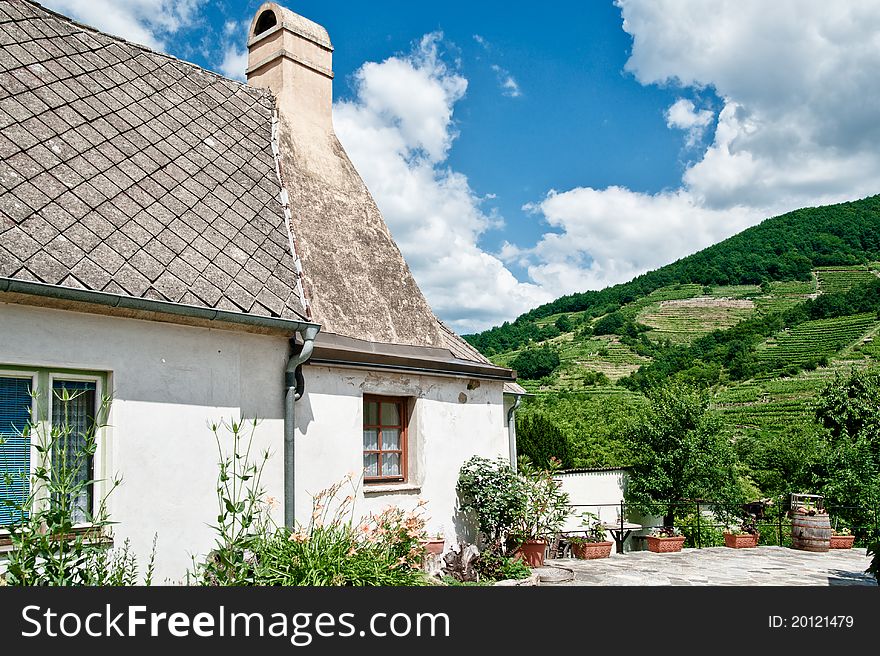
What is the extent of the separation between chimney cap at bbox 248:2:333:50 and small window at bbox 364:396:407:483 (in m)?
5.59

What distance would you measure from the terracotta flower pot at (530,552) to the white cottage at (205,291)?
3.89ft

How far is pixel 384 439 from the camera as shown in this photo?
9.31 metres

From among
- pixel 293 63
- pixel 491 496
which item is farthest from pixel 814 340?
pixel 293 63

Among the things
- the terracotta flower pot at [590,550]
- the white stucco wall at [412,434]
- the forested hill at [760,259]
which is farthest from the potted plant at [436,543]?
the forested hill at [760,259]

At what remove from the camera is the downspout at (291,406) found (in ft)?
24.7

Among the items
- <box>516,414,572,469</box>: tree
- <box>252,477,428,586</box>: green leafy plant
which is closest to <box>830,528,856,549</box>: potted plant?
<box>252,477,428,586</box>: green leafy plant

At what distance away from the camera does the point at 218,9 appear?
1194 cm

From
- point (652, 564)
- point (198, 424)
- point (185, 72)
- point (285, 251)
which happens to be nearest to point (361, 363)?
point (285, 251)

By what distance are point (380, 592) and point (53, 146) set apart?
201 inches

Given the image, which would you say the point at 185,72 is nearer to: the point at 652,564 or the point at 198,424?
the point at 198,424

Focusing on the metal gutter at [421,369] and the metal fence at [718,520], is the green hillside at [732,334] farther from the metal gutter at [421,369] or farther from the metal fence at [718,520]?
the metal gutter at [421,369]

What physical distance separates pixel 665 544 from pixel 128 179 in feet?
36.9

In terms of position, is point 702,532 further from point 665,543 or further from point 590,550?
point 590,550

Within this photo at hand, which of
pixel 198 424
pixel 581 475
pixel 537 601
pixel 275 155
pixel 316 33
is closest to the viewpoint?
pixel 537 601
